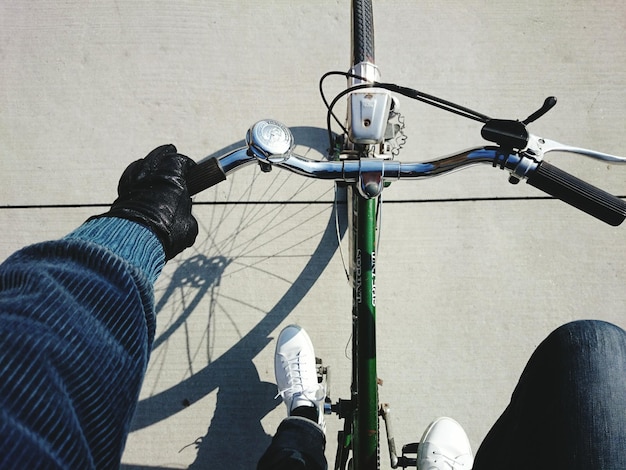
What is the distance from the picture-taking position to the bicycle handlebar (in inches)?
34.6

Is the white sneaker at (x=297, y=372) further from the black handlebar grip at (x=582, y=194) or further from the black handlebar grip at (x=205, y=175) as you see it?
the black handlebar grip at (x=582, y=194)

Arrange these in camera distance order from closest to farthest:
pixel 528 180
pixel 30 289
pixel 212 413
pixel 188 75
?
pixel 30 289
pixel 528 180
pixel 212 413
pixel 188 75

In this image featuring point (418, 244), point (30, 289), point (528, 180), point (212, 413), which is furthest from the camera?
point (418, 244)

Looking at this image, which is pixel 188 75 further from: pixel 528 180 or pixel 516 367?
pixel 516 367

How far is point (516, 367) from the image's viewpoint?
168cm

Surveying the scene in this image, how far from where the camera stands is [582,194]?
89 centimetres

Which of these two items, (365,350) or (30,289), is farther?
(365,350)

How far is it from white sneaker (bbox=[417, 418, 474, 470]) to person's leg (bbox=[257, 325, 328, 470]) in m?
0.35

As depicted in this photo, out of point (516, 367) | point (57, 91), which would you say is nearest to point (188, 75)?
point (57, 91)

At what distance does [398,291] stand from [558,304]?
0.64 m

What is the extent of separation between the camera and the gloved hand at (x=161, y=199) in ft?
2.82

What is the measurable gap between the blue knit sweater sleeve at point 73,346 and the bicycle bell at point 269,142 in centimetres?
29

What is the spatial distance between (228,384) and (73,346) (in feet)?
3.72

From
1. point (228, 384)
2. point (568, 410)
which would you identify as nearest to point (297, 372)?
point (228, 384)
